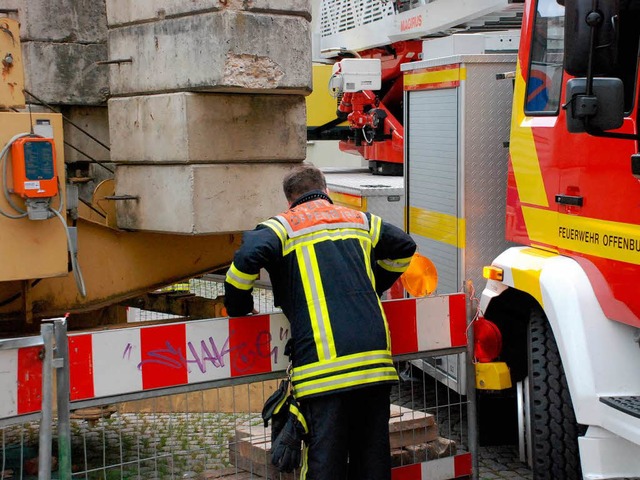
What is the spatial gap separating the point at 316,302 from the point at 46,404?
112cm

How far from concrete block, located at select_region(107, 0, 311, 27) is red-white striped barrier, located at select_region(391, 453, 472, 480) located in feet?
9.23

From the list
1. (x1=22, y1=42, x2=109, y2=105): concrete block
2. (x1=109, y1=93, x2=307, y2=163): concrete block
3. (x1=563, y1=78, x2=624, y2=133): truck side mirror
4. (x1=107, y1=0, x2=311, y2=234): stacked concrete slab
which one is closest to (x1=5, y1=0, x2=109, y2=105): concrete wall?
(x1=22, y1=42, x2=109, y2=105): concrete block

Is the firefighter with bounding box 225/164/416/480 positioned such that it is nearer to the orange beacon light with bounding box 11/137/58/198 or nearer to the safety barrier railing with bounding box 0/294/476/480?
the safety barrier railing with bounding box 0/294/476/480

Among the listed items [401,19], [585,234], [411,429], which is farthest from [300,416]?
[401,19]

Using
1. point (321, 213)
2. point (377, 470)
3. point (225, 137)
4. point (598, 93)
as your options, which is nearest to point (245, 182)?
point (225, 137)

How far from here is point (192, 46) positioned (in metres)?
5.72

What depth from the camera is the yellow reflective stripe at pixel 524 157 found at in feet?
15.0

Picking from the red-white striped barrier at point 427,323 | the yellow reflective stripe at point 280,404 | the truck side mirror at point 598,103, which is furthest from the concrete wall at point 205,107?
the truck side mirror at point 598,103

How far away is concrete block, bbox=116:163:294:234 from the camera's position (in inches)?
231

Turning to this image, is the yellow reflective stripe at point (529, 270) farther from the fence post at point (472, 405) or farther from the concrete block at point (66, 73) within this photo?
the concrete block at point (66, 73)

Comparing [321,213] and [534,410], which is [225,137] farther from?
[534,410]

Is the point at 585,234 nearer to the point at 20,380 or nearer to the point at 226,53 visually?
the point at 20,380

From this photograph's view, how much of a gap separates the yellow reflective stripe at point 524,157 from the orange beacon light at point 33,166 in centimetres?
234

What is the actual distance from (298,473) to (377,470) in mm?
500
